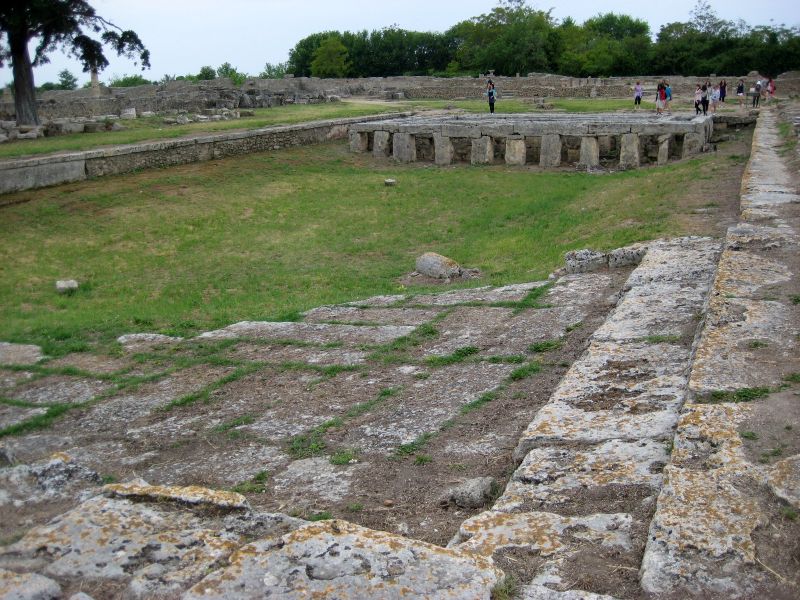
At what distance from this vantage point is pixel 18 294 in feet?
43.5

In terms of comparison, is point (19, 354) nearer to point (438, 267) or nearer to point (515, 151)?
point (438, 267)

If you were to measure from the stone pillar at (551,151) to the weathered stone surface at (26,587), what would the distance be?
2110cm

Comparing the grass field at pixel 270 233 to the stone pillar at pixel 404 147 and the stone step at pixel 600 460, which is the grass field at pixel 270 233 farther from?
the stone step at pixel 600 460

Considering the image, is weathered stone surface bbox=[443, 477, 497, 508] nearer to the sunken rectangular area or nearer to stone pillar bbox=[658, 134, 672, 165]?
the sunken rectangular area

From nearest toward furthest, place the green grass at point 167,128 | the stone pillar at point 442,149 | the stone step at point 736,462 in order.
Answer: the stone step at point 736,462 < the green grass at point 167,128 < the stone pillar at point 442,149

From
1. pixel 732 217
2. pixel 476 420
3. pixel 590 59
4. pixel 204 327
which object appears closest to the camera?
pixel 476 420

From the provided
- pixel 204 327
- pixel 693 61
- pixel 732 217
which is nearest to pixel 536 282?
pixel 732 217

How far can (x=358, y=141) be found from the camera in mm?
26031

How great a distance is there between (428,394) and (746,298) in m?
→ 2.68

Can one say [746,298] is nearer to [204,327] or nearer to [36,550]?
[36,550]

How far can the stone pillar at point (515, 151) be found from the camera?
77.2 ft

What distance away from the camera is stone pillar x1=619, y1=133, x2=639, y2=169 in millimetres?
22328

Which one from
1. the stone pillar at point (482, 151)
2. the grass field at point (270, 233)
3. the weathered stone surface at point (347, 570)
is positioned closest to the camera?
the weathered stone surface at point (347, 570)

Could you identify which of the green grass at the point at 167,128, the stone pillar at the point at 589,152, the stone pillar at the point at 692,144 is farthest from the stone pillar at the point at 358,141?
the stone pillar at the point at 692,144
